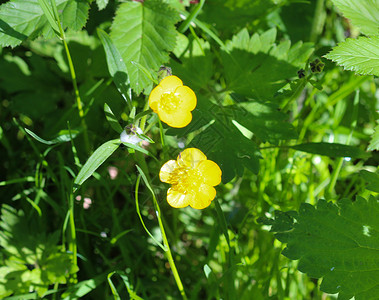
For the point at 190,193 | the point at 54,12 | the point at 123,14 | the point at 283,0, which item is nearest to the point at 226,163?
the point at 190,193

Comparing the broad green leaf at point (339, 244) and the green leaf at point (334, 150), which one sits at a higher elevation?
the green leaf at point (334, 150)

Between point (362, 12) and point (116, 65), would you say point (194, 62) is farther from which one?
point (362, 12)

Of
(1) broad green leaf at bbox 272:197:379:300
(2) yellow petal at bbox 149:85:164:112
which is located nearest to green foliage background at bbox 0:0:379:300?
(1) broad green leaf at bbox 272:197:379:300

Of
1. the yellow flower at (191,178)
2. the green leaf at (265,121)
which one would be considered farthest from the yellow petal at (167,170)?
the green leaf at (265,121)

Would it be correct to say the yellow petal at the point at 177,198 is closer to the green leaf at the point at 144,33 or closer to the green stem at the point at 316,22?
the green leaf at the point at 144,33

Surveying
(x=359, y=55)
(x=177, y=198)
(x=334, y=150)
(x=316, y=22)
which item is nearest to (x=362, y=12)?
(x=359, y=55)

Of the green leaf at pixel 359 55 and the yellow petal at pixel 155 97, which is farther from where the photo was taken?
the green leaf at pixel 359 55

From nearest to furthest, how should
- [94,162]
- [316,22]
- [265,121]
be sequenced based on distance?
[94,162] → [265,121] → [316,22]

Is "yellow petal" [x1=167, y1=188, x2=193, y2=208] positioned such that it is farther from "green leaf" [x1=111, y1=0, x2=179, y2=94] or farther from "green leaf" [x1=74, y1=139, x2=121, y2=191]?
"green leaf" [x1=111, y1=0, x2=179, y2=94]
